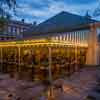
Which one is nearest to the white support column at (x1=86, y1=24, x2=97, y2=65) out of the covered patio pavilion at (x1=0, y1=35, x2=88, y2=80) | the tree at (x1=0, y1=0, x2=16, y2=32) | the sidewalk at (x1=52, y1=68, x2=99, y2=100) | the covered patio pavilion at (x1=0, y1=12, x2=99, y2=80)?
the covered patio pavilion at (x1=0, y1=12, x2=99, y2=80)

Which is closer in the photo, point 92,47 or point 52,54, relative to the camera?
point 52,54

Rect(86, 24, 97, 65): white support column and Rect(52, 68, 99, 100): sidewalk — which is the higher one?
Rect(86, 24, 97, 65): white support column

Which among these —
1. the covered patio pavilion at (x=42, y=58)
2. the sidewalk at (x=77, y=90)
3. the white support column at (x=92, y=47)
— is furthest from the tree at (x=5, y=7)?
the white support column at (x=92, y=47)

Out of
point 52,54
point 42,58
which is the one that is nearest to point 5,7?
point 42,58

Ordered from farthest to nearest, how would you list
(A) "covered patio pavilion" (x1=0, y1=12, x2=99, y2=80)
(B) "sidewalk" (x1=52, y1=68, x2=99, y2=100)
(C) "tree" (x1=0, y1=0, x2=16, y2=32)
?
(A) "covered patio pavilion" (x1=0, y1=12, x2=99, y2=80)
(C) "tree" (x1=0, y1=0, x2=16, y2=32)
(B) "sidewalk" (x1=52, y1=68, x2=99, y2=100)

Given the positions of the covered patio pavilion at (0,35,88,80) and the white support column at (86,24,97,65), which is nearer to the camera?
the covered patio pavilion at (0,35,88,80)

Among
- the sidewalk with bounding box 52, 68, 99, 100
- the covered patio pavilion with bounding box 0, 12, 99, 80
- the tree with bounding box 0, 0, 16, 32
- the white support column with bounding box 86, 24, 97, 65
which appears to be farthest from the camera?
the white support column with bounding box 86, 24, 97, 65

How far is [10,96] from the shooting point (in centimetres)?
583

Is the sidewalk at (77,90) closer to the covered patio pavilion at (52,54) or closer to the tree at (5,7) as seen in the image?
the covered patio pavilion at (52,54)

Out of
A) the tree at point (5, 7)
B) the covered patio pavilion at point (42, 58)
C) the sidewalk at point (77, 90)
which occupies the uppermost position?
the tree at point (5, 7)

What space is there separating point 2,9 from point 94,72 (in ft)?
18.8

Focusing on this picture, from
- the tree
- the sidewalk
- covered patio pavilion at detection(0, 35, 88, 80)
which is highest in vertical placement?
the tree

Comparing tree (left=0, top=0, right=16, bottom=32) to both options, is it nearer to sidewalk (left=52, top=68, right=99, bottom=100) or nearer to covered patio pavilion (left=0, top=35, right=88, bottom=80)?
covered patio pavilion (left=0, top=35, right=88, bottom=80)

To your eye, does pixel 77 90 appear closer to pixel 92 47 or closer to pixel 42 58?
pixel 42 58
